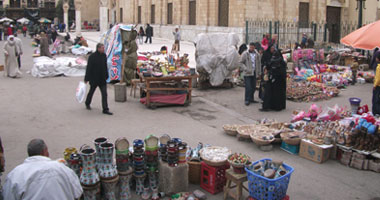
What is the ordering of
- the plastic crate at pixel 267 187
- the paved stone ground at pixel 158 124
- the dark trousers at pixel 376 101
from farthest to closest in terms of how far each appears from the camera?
1. the dark trousers at pixel 376 101
2. the paved stone ground at pixel 158 124
3. the plastic crate at pixel 267 187

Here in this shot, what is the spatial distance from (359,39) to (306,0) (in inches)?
921

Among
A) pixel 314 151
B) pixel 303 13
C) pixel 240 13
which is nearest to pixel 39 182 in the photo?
pixel 314 151

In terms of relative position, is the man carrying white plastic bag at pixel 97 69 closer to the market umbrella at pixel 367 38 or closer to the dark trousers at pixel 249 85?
the dark trousers at pixel 249 85

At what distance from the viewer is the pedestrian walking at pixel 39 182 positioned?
3.27m

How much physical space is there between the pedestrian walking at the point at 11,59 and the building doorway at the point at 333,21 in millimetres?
23714

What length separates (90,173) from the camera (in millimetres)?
4676

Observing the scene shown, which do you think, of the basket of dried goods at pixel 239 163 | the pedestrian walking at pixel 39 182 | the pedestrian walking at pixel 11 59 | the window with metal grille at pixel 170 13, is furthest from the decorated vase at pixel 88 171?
the window with metal grille at pixel 170 13

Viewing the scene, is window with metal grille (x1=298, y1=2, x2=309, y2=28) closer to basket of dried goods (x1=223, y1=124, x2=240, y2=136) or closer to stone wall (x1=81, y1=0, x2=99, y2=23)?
basket of dried goods (x1=223, y1=124, x2=240, y2=136)

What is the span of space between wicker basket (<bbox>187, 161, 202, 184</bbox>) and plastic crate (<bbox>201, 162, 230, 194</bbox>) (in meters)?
0.11

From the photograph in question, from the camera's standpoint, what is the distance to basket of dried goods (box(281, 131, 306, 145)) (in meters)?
6.86

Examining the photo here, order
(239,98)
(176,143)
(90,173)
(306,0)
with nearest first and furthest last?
(90,173) → (176,143) → (239,98) → (306,0)

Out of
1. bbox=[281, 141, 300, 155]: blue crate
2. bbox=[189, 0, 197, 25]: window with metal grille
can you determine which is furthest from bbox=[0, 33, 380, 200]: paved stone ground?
bbox=[189, 0, 197, 25]: window with metal grille

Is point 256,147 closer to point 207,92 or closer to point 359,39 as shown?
point 359,39

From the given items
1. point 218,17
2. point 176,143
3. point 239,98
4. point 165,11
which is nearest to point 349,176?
point 176,143
